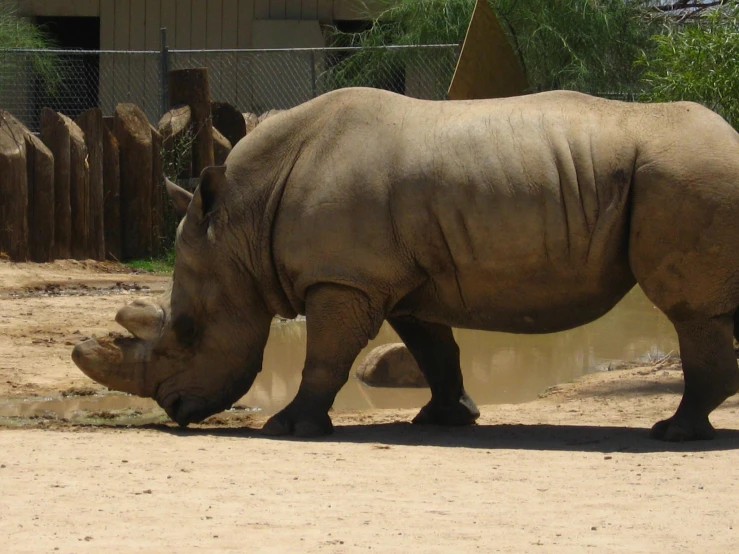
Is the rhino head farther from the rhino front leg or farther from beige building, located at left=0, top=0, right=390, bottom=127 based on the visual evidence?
beige building, located at left=0, top=0, right=390, bottom=127

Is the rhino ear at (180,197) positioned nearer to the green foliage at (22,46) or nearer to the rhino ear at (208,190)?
the rhino ear at (208,190)

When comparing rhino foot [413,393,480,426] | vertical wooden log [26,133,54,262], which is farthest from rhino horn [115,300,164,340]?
vertical wooden log [26,133,54,262]

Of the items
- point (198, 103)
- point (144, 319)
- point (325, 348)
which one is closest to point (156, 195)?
point (198, 103)

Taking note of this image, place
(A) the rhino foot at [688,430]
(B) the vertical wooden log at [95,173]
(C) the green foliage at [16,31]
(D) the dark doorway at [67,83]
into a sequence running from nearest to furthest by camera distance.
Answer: (A) the rhino foot at [688,430]
(B) the vertical wooden log at [95,173]
(D) the dark doorway at [67,83]
(C) the green foliage at [16,31]

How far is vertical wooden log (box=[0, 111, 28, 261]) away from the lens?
1377 centimetres

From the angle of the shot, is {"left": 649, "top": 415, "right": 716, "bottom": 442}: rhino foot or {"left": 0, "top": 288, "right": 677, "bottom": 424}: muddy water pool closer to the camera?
{"left": 649, "top": 415, "right": 716, "bottom": 442}: rhino foot

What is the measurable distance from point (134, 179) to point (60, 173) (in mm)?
1020

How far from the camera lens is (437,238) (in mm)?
7020

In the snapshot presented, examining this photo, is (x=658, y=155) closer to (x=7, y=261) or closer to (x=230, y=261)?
(x=230, y=261)

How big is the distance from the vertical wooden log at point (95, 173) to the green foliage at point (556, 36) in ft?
13.4

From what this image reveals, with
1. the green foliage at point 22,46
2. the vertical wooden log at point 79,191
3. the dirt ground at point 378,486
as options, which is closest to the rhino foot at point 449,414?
the dirt ground at point 378,486

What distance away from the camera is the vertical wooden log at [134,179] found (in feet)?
49.5

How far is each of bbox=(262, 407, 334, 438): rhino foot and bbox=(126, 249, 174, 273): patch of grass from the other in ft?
25.3

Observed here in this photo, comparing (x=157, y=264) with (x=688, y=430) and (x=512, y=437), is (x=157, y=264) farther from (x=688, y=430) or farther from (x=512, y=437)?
(x=688, y=430)
